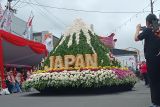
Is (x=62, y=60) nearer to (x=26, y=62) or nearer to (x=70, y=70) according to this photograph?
(x=70, y=70)

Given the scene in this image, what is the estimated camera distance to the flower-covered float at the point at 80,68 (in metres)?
14.6

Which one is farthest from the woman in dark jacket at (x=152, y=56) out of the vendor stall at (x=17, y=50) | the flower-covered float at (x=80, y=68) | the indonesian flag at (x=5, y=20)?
the indonesian flag at (x=5, y=20)

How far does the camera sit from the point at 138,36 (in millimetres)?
7574

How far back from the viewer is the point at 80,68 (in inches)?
599

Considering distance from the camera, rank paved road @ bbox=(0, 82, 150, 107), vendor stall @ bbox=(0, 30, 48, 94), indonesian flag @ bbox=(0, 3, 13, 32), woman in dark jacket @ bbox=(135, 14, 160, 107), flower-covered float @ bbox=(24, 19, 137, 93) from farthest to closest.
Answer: indonesian flag @ bbox=(0, 3, 13, 32) → vendor stall @ bbox=(0, 30, 48, 94) → flower-covered float @ bbox=(24, 19, 137, 93) → paved road @ bbox=(0, 82, 150, 107) → woman in dark jacket @ bbox=(135, 14, 160, 107)

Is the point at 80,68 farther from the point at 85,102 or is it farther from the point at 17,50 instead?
the point at 17,50

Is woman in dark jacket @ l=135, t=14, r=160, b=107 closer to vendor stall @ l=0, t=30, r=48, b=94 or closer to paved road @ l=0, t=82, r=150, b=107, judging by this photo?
paved road @ l=0, t=82, r=150, b=107

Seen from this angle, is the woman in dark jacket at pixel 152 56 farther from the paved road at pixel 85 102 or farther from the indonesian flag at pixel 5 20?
the indonesian flag at pixel 5 20

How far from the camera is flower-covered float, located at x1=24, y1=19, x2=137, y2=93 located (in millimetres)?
14648

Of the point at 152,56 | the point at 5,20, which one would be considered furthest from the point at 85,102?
the point at 5,20

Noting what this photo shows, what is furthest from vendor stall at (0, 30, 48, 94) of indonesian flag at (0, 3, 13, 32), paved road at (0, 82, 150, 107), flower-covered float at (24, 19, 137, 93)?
paved road at (0, 82, 150, 107)

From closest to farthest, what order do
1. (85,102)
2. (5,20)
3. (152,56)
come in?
(152,56) < (85,102) < (5,20)

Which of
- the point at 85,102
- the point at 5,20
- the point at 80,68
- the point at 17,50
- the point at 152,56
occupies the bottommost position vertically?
the point at 85,102

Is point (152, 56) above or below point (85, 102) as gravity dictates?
above
